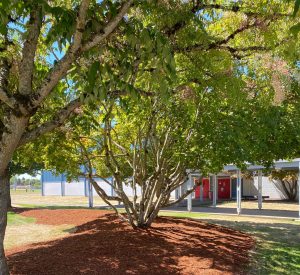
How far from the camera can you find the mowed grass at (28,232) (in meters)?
12.6

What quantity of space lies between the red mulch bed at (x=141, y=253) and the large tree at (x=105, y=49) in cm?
266

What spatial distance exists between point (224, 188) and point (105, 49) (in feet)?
114

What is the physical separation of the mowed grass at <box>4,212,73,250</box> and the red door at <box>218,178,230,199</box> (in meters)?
23.7

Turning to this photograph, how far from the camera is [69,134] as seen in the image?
9.66 m

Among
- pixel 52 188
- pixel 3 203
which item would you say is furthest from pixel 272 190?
pixel 3 203

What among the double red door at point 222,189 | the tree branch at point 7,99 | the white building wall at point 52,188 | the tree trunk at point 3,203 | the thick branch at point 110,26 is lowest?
Result: the white building wall at point 52,188

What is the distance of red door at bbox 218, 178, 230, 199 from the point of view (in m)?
38.8

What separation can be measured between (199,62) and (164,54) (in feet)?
12.1

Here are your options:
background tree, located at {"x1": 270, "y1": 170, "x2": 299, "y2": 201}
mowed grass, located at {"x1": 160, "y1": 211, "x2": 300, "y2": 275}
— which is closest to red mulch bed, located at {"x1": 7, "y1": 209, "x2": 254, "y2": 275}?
mowed grass, located at {"x1": 160, "y1": 211, "x2": 300, "y2": 275}

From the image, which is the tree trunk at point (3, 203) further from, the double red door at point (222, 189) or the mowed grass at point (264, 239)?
the double red door at point (222, 189)

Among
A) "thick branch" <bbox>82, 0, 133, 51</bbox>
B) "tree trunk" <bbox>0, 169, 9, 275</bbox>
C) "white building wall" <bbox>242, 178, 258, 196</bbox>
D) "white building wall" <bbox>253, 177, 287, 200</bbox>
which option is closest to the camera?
"thick branch" <bbox>82, 0, 133, 51</bbox>

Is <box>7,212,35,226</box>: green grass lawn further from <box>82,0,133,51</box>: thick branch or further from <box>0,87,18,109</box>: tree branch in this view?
<box>82,0,133,51</box>: thick branch

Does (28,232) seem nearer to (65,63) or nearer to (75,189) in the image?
(65,63)

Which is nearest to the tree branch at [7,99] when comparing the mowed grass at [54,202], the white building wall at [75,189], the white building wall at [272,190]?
the mowed grass at [54,202]
